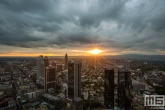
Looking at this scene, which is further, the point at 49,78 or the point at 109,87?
the point at 49,78

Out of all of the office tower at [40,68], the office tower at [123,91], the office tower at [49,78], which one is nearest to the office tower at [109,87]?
the office tower at [123,91]

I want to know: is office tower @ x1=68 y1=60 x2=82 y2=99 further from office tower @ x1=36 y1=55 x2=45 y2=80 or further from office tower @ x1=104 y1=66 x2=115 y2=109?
office tower @ x1=36 y1=55 x2=45 y2=80

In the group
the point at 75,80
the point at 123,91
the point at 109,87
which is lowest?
the point at 123,91

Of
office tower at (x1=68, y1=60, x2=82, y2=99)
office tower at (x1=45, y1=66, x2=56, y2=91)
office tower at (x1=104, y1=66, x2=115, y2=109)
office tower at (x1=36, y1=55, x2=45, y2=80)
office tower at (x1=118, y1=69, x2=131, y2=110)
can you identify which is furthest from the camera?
office tower at (x1=36, y1=55, x2=45, y2=80)

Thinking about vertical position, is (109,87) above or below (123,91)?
above

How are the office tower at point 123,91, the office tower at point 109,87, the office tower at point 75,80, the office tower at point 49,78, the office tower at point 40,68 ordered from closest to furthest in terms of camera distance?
the office tower at point 123,91
the office tower at point 109,87
the office tower at point 75,80
the office tower at point 49,78
the office tower at point 40,68

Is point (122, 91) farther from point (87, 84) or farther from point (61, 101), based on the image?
point (87, 84)

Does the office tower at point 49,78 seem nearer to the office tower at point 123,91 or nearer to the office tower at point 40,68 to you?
the office tower at point 40,68

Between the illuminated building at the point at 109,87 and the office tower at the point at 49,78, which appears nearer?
the illuminated building at the point at 109,87

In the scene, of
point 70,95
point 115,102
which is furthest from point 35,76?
point 115,102

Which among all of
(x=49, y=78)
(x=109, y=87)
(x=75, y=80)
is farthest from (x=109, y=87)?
(x=49, y=78)

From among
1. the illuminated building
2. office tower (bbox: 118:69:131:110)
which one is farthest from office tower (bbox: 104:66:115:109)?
office tower (bbox: 118:69:131:110)

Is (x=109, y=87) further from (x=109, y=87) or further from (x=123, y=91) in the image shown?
(x=123, y=91)
